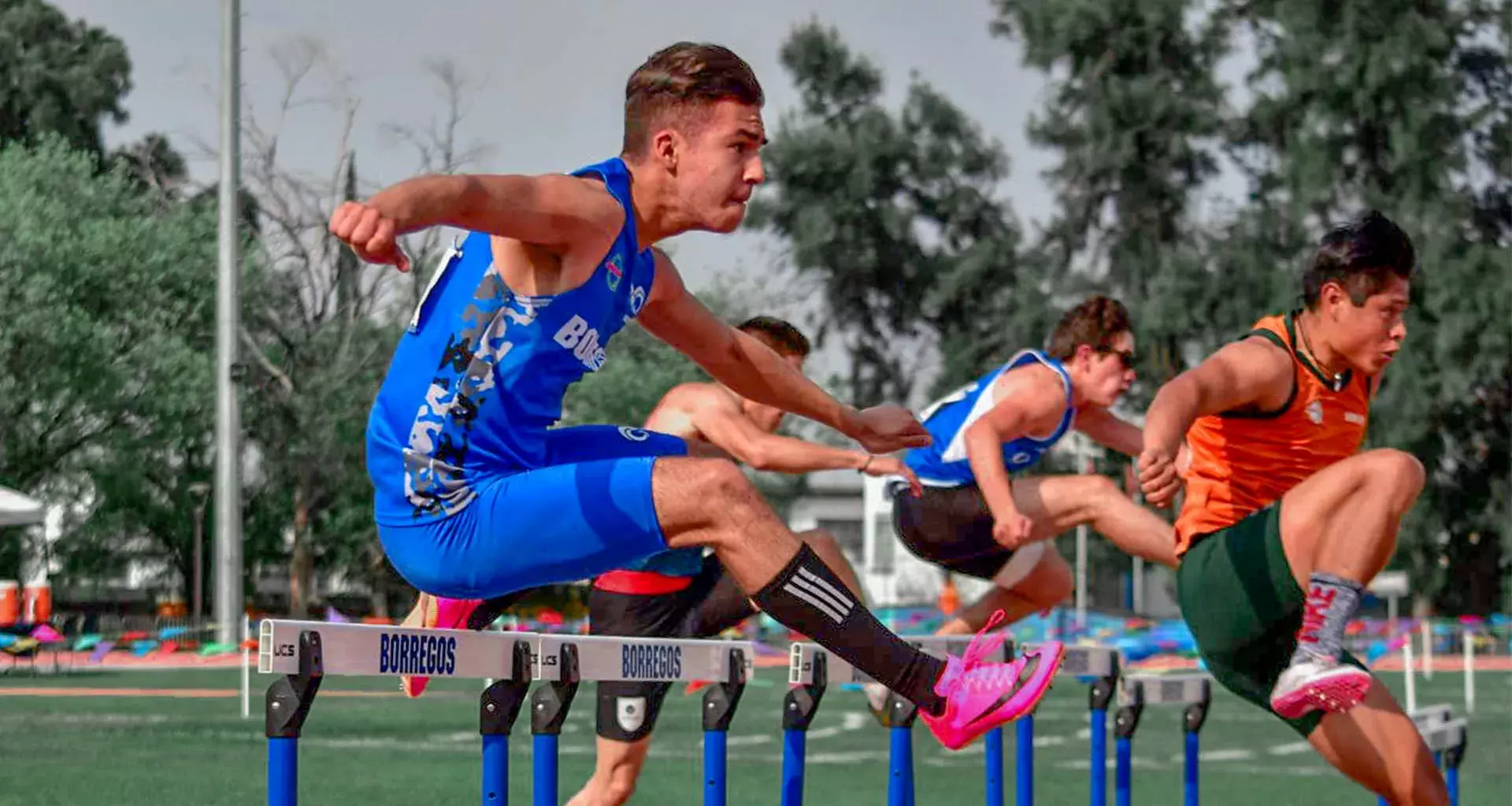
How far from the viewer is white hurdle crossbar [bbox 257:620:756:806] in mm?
3768

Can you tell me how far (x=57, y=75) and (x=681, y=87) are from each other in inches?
1630

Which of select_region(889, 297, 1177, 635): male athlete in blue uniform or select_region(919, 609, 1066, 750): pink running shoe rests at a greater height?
select_region(889, 297, 1177, 635): male athlete in blue uniform

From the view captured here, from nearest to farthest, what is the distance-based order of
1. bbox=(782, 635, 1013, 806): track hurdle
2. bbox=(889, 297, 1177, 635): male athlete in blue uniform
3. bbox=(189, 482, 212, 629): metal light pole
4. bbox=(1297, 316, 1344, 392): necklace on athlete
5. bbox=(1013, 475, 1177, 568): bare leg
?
bbox=(782, 635, 1013, 806): track hurdle, bbox=(1297, 316, 1344, 392): necklace on athlete, bbox=(1013, 475, 1177, 568): bare leg, bbox=(889, 297, 1177, 635): male athlete in blue uniform, bbox=(189, 482, 212, 629): metal light pole

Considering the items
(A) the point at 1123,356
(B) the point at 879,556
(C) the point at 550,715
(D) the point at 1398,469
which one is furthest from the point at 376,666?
(B) the point at 879,556

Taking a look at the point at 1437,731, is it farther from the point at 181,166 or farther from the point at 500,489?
the point at 181,166

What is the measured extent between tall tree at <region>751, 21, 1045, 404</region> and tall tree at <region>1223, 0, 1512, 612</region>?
7.69 metres

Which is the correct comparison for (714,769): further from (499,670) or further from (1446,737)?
(1446,737)

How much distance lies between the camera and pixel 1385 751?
5.62 metres

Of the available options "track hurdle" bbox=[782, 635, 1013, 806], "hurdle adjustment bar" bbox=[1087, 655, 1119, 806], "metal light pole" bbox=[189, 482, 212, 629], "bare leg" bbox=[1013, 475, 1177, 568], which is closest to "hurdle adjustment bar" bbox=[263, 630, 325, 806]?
"track hurdle" bbox=[782, 635, 1013, 806]

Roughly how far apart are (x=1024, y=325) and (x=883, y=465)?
38.8 m

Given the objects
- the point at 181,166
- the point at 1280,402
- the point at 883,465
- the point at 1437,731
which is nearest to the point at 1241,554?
the point at 1280,402

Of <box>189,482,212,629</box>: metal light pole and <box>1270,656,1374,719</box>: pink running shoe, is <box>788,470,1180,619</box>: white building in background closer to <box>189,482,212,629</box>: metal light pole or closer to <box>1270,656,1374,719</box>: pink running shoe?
<box>189,482,212,629</box>: metal light pole

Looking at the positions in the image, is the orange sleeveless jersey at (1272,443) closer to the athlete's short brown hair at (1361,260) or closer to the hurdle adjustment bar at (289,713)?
the athlete's short brown hair at (1361,260)

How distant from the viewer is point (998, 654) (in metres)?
6.62
